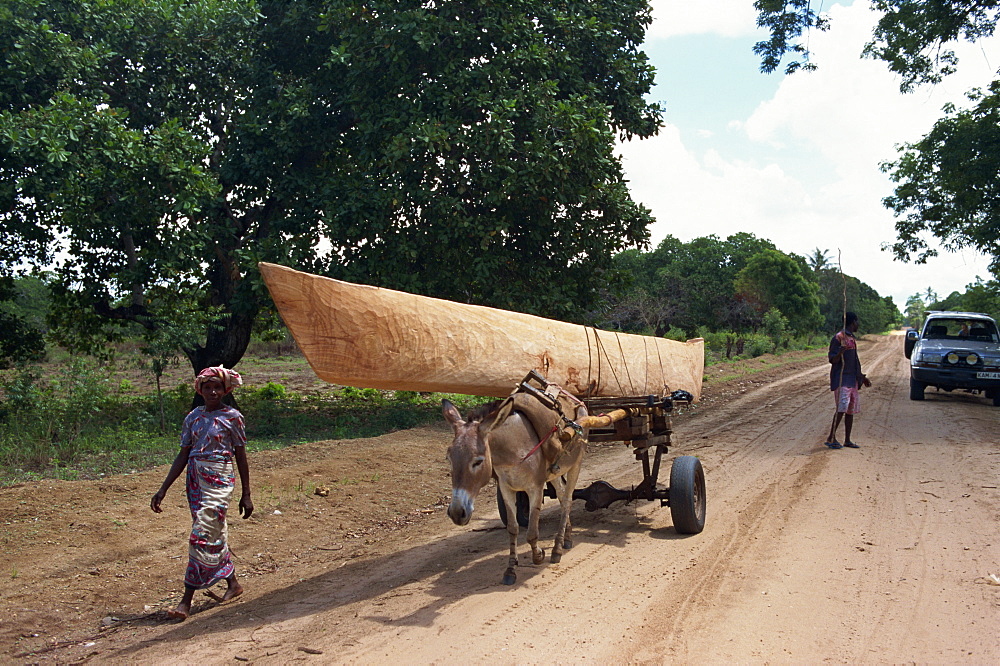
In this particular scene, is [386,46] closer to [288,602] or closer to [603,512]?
[603,512]

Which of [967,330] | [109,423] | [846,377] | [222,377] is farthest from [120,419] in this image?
[967,330]

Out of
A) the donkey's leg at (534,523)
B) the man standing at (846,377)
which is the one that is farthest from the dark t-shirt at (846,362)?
the donkey's leg at (534,523)

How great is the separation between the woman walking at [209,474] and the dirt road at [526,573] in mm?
328

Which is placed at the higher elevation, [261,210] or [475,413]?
[261,210]

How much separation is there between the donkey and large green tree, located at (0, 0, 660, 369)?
281 inches

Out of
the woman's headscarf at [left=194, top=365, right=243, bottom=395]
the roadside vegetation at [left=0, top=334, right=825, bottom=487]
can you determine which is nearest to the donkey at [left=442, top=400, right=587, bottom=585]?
the woman's headscarf at [left=194, top=365, right=243, bottom=395]

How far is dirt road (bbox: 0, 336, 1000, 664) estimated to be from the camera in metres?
4.19

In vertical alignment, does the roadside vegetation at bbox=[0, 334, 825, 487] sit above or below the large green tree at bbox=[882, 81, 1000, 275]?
below

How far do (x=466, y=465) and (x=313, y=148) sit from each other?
11040 mm

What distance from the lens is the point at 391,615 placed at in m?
4.62

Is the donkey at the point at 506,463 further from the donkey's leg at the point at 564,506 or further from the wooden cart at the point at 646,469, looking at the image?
the wooden cart at the point at 646,469

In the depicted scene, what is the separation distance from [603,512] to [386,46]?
30.4 ft

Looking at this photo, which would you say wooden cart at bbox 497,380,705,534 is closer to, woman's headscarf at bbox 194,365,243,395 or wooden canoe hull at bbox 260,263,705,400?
wooden canoe hull at bbox 260,263,705,400

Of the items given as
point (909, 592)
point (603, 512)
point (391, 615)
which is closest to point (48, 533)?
point (391, 615)
